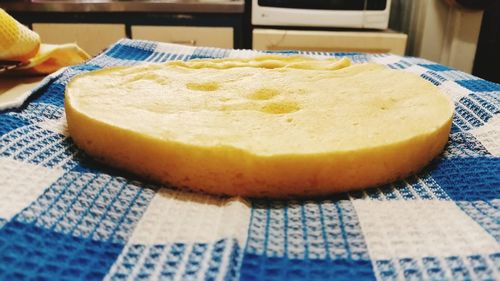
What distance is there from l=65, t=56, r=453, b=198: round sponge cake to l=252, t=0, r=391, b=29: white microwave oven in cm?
118

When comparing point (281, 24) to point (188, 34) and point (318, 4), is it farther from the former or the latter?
point (188, 34)

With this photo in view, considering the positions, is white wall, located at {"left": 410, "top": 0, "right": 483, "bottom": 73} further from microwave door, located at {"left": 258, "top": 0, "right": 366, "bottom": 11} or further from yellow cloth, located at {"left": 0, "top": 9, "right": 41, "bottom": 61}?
yellow cloth, located at {"left": 0, "top": 9, "right": 41, "bottom": 61}

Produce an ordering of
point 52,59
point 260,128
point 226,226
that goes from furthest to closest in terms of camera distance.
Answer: point 52,59
point 260,128
point 226,226

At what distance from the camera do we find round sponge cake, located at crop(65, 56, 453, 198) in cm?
43

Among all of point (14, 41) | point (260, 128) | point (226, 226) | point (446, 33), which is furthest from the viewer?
point (446, 33)

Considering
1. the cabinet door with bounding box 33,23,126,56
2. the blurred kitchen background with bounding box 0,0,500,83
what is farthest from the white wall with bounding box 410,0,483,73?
the cabinet door with bounding box 33,23,126,56

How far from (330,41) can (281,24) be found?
0.21 metres

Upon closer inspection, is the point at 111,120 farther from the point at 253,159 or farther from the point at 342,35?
the point at 342,35

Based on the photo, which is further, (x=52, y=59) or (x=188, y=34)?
(x=188, y=34)

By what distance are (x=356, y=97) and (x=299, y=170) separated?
205 millimetres

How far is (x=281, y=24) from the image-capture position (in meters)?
1.80

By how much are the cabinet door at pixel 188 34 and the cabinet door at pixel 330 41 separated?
6.1 inches

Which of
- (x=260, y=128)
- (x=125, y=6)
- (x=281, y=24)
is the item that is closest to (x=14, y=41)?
(x=260, y=128)

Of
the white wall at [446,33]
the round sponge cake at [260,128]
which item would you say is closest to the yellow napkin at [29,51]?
the round sponge cake at [260,128]
